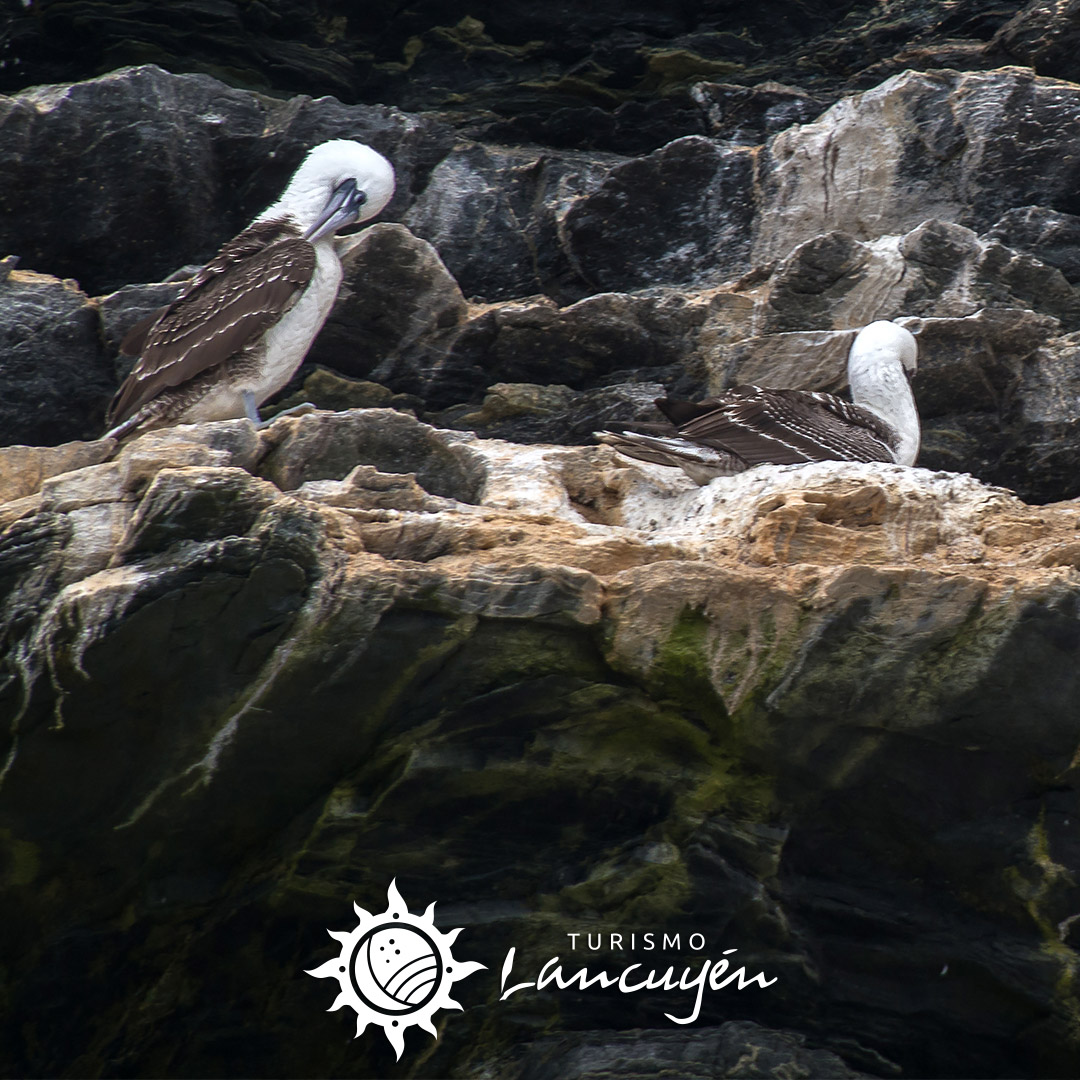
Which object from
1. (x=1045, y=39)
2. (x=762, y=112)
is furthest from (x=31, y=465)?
→ (x=1045, y=39)

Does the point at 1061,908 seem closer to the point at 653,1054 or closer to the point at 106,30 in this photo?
the point at 653,1054

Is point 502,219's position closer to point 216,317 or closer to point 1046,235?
point 216,317

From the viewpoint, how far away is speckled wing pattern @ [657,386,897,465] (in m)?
6.34

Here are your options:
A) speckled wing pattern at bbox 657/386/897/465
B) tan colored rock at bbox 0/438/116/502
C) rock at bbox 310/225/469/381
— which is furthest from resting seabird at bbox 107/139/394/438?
speckled wing pattern at bbox 657/386/897/465

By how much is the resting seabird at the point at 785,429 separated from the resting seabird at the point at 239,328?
2.13 meters

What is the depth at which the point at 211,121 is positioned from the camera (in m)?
9.66

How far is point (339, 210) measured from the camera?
8.09 meters

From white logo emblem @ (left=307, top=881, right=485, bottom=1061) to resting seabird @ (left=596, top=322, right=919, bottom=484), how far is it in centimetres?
243

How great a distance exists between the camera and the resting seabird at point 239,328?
23.8 ft

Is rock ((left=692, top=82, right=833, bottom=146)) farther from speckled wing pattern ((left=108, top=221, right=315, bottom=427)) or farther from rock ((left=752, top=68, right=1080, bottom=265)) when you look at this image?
speckled wing pattern ((left=108, top=221, right=315, bottom=427))

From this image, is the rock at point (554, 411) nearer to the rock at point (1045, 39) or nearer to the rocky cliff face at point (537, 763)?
the rocky cliff face at point (537, 763)

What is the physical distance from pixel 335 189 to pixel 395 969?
513 cm

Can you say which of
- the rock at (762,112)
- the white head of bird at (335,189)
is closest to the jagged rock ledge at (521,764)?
the white head of bird at (335,189)

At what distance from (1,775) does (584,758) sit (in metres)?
A: 2.02
